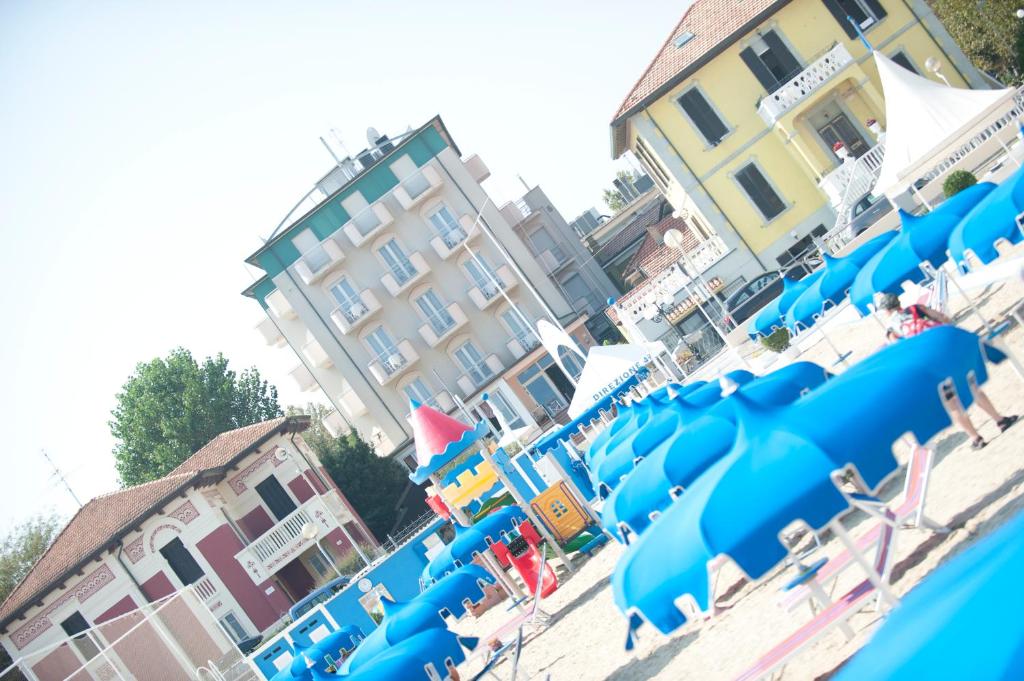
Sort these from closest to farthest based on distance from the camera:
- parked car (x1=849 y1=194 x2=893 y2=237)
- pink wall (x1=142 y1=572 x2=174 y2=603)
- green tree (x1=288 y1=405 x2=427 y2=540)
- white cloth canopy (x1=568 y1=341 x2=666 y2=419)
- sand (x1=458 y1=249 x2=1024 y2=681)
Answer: sand (x1=458 y1=249 x2=1024 y2=681) < white cloth canopy (x1=568 y1=341 x2=666 y2=419) < parked car (x1=849 y1=194 x2=893 y2=237) < pink wall (x1=142 y1=572 x2=174 y2=603) < green tree (x1=288 y1=405 x2=427 y2=540)

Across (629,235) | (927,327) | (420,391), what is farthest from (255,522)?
(927,327)

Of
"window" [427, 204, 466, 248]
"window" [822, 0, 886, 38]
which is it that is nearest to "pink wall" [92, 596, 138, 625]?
"window" [427, 204, 466, 248]

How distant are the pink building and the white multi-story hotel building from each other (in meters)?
7.91

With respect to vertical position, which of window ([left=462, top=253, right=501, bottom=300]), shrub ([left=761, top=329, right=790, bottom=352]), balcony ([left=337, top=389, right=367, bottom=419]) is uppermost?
window ([left=462, top=253, right=501, bottom=300])

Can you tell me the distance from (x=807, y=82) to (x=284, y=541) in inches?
1076

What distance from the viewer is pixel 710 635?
11.6 meters

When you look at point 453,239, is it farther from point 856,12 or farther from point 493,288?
point 856,12

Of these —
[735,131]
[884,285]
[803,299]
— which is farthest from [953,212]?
[735,131]

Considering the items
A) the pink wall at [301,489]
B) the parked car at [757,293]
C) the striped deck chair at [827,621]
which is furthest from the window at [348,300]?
the striped deck chair at [827,621]

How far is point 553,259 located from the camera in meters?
56.4

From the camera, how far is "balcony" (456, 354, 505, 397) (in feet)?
171

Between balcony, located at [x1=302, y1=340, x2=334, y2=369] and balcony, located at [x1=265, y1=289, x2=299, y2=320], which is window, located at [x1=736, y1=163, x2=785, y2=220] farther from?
balcony, located at [x1=265, y1=289, x2=299, y2=320]

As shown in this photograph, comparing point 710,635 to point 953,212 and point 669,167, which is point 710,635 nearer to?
point 953,212

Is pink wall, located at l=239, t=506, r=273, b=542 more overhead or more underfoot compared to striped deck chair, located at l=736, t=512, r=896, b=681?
more overhead
